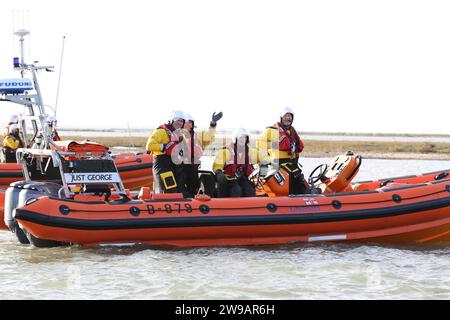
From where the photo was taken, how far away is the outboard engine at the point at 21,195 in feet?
24.1

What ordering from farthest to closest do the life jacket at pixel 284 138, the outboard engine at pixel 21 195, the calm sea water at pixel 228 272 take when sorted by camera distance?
the life jacket at pixel 284 138, the outboard engine at pixel 21 195, the calm sea water at pixel 228 272

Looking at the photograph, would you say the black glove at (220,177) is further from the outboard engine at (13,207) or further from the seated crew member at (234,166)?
the outboard engine at (13,207)

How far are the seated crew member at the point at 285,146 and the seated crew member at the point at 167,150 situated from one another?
892 mm

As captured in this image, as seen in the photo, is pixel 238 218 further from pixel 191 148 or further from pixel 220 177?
pixel 191 148

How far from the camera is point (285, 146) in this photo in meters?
8.02

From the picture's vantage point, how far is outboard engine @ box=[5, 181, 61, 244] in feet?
24.1

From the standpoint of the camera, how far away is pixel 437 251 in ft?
24.9

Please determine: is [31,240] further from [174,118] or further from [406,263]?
[406,263]

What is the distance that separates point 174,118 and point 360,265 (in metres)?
2.26

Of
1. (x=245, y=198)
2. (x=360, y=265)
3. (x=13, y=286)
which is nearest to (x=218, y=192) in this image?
(x=245, y=198)

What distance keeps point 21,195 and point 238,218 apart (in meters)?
2.01

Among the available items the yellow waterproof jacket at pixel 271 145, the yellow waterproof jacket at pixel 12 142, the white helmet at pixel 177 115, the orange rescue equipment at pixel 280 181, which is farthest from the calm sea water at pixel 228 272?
the yellow waterproof jacket at pixel 12 142

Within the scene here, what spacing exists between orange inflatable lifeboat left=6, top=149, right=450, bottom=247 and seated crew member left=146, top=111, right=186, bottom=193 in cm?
21

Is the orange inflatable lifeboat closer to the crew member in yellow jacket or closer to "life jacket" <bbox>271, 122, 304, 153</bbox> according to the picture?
"life jacket" <bbox>271, 122, 304, 153</bbox>
